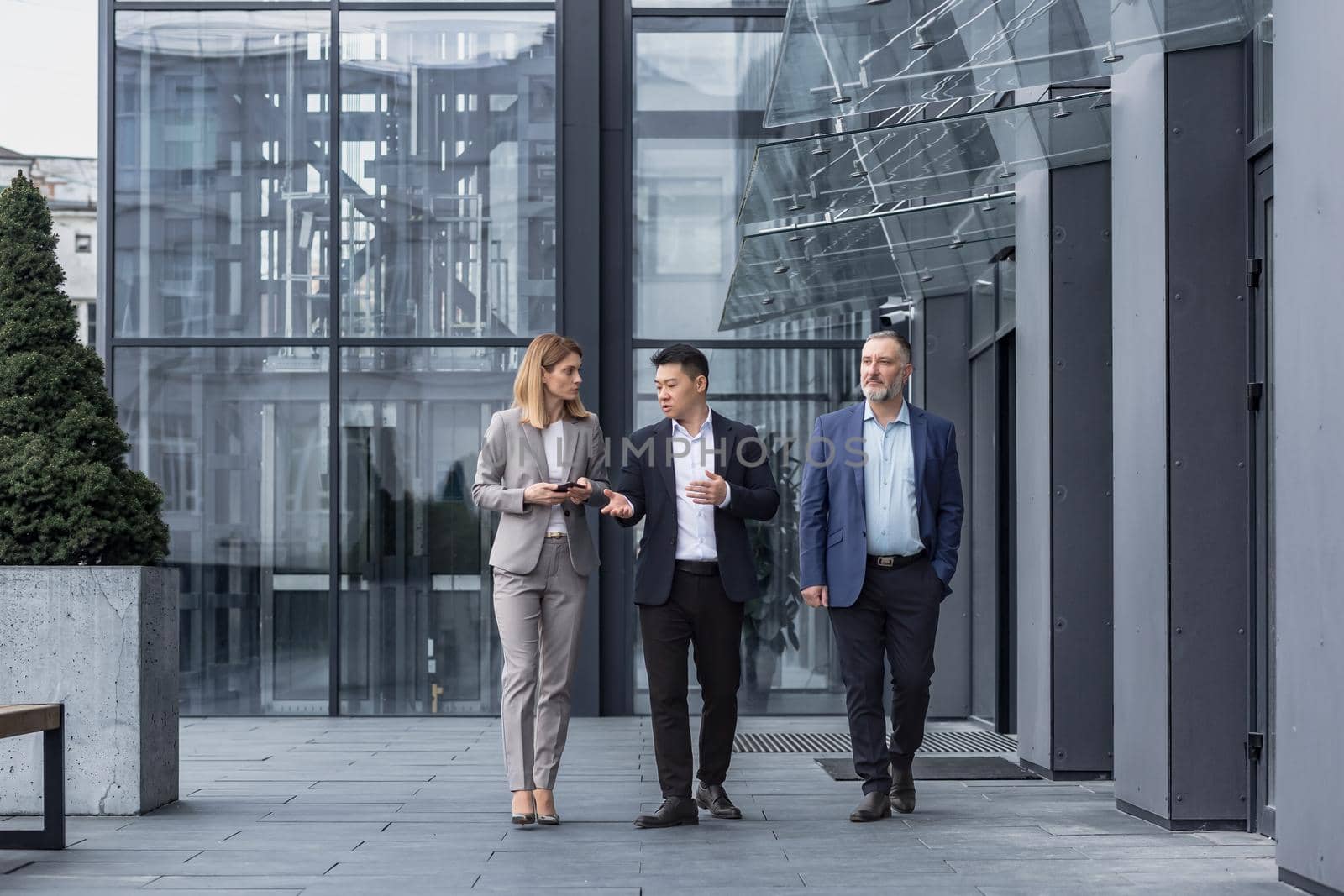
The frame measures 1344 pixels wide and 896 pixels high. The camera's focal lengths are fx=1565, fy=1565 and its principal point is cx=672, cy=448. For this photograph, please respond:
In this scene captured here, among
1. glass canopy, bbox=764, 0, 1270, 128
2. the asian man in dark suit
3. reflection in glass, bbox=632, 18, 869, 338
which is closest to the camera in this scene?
glass canopy, bbox=764, 0, 1270, 128

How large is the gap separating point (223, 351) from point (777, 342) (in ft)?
12.0

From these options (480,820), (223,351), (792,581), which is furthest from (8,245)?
(792,581)

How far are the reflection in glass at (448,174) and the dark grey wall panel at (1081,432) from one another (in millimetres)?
4208

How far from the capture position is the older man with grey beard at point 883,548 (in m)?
5.82

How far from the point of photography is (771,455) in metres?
10.5

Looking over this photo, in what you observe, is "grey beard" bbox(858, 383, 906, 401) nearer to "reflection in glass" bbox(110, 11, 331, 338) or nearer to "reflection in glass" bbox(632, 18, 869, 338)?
"reflection in glass" bbox(632, 18, 869, 338)

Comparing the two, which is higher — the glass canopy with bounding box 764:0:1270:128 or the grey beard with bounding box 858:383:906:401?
the glass canopy with bounding box 764:0:1270:128

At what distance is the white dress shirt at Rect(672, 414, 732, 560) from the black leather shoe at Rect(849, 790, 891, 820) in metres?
1.05

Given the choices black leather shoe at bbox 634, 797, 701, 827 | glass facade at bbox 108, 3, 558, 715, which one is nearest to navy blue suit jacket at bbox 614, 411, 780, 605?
black leather shoe at bbox 634, 797, 701, 827

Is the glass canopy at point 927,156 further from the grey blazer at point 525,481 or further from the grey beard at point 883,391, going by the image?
the grey blazer at point 525,481

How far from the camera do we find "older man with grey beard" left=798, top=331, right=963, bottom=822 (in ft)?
19.1

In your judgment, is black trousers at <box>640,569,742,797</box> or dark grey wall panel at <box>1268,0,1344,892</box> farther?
black trousers at <box>640,569,742,797</box>

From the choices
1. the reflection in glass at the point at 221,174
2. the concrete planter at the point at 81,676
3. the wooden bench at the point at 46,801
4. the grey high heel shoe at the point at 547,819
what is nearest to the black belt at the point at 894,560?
the grey high heel shoe at the point at 547,819

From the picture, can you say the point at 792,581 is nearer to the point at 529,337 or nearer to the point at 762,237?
the point at 529,337
